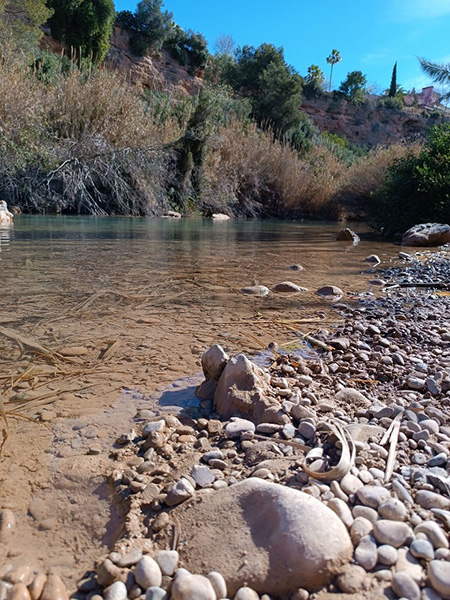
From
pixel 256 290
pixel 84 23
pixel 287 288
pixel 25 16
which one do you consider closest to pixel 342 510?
pixel 256 290

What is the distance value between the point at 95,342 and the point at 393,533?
5.52 feet

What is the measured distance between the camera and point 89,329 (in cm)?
245

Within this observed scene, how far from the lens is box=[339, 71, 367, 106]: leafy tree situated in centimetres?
4425

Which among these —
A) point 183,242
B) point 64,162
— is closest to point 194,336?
point 183,242

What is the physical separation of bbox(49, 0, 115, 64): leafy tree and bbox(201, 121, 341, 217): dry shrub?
16.0 meters

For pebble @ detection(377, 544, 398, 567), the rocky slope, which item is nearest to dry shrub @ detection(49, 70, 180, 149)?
pebble @ detection(377, 544, 398, 567)

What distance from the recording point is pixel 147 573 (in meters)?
0.86

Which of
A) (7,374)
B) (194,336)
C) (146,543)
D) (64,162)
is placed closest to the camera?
(146,543)

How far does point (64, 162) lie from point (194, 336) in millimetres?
10893

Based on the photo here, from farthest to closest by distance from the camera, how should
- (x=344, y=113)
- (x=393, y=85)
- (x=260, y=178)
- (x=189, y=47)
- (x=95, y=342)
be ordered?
(x=393, y=85)
(x=344, y=113)
(x=189, y=47)
(x=260, y=178)
(x=95, y=342)

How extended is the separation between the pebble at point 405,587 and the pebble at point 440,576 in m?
0.03

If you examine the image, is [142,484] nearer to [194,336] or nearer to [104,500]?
[104,500]

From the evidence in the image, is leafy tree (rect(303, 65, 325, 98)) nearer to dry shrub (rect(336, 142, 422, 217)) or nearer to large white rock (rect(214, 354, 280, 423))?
dry shrub (rect(336, 142, 422, 217))

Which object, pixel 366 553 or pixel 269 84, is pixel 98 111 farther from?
pixel 269 84
